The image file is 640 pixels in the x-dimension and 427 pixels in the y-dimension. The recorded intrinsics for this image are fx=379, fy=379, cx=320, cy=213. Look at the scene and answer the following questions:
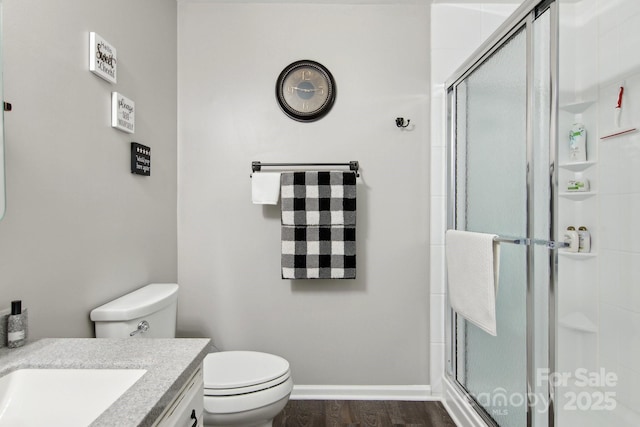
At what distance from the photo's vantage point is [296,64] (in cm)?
209

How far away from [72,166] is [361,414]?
1.72 m

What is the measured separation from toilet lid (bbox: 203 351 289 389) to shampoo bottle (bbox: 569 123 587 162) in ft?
5.36

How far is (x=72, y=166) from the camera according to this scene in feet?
4.02

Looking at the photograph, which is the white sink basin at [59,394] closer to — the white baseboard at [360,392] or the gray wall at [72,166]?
the gray wall at [72,166]

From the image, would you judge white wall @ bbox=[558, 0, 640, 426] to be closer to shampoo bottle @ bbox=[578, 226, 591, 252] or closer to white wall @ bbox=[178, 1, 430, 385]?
shampoo bottle @ bbox=[578, 226, 591, 252]

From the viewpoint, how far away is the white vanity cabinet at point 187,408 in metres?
0.77

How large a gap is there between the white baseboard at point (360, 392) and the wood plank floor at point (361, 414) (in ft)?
0.09

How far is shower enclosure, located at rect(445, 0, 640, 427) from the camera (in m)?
1.32

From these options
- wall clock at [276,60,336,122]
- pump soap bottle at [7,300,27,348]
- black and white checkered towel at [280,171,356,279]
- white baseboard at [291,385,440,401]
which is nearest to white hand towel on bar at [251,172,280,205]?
black and white checkered towel at [280,171,356,279]

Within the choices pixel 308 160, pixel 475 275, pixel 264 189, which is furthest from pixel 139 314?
pixel 475 275

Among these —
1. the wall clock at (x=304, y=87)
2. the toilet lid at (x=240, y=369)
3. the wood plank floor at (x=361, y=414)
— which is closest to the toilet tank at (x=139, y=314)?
the toilet lid at (x=240, y=369)

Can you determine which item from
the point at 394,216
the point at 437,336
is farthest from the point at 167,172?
the point at 437,336

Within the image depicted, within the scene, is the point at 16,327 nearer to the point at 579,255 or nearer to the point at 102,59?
the point at 102,59

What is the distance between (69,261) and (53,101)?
497 mm
